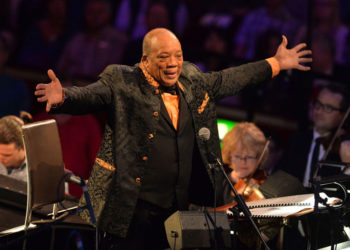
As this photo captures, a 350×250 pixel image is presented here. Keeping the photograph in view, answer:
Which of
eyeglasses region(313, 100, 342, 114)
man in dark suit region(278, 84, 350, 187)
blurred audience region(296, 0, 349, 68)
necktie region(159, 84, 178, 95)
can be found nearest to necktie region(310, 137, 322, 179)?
man in dark suit region(278, 84, 350, 187)

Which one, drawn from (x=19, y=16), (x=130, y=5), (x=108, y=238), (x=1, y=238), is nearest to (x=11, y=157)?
(x=1, y=238)

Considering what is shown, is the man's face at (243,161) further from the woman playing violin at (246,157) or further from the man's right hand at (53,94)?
the man's right hand at (53,94)

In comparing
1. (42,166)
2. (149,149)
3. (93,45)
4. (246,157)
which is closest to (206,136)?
(149,149)

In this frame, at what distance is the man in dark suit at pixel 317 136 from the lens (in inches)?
213

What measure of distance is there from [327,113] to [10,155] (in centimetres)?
251

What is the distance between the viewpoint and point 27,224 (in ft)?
10.3

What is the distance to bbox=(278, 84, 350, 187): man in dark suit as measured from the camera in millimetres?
5402

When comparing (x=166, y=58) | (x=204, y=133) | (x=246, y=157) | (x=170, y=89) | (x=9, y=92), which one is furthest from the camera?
(x=9, y=92)

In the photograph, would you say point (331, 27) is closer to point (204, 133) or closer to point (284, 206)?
point (284, 206)

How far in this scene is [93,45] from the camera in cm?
779

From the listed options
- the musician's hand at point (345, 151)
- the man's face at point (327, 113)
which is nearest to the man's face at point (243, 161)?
the musician's hand at point (345, 151)

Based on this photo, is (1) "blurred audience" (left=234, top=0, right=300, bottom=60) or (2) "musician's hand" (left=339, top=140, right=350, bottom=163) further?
(1) "blurred audience" (left=234, top=0, right=300, bottom=60)

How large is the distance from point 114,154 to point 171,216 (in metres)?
0.43

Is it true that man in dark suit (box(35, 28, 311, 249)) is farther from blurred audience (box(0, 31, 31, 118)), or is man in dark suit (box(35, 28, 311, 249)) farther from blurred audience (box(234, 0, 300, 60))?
blurred audience (box(0, 31, 31, 118))
